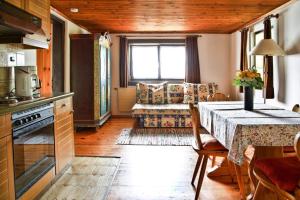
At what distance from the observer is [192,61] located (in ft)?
23.0


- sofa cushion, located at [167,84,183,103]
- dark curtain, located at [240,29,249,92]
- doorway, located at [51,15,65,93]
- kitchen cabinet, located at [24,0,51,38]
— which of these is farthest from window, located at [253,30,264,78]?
kitchen cabinet, located at [24,0,51,38]

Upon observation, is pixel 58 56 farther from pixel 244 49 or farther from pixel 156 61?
pixel 244 49

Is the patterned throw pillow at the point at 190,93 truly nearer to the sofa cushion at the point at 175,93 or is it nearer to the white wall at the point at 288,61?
the sofa cushion at the point at 175,93

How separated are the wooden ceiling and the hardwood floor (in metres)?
2.05

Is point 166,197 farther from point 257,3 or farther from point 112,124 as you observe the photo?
point 112,124

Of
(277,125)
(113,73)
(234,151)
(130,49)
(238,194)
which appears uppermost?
(130,49)

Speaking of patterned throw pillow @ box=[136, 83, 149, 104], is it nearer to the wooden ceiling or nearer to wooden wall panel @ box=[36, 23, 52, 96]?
the wooden ceiling

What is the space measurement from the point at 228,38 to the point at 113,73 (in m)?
2.89

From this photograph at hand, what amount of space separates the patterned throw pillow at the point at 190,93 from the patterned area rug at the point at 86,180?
302 centimetres

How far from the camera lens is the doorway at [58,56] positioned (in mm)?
5133

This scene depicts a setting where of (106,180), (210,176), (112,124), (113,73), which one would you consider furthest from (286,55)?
(113,73)

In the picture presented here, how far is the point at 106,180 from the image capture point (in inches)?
121

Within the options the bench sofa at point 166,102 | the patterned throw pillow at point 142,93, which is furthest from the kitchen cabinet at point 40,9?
the patterned throw pillow at point 142,93

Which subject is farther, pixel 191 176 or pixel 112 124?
pixel 112 124
